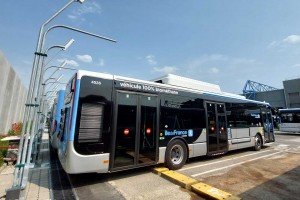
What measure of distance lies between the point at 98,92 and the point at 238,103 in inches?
299

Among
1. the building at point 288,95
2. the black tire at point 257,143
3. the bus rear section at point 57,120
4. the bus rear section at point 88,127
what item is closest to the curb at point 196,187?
the bus rear section at point 88,127

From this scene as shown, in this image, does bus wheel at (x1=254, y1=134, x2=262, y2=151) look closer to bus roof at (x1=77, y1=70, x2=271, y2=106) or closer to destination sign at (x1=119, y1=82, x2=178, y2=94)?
bus roof at (x1=77, y1=70, x2=271, y2=106)

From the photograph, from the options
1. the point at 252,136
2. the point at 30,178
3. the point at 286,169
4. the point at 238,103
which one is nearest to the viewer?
the point at 30,178

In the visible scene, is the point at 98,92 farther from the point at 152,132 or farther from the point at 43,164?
the point at 43,164

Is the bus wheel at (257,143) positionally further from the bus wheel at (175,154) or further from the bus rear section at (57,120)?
the bus rear section at (57,120)

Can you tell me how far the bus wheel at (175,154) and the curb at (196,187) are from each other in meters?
0.39

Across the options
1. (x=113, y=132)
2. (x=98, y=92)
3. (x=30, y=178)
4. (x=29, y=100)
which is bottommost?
(x=30, y=178)

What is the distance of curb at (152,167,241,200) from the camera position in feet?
14.2

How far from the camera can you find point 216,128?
8.34 meters

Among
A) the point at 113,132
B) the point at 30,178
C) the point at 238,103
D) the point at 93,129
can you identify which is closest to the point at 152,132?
the point at 113,132

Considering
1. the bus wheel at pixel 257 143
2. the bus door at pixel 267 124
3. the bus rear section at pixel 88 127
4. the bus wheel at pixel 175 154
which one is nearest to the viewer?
the bus rear section at pixel 88 127

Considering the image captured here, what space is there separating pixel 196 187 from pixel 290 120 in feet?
78.3

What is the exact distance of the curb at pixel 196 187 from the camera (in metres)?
Answer: 4.32

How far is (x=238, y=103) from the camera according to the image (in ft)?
32.5
